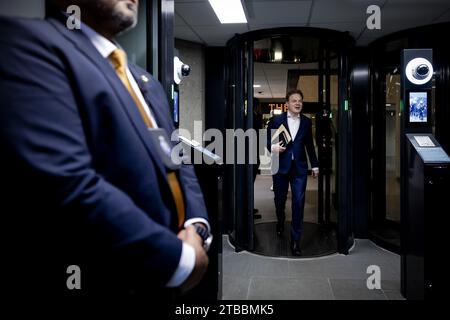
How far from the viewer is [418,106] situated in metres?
3.12

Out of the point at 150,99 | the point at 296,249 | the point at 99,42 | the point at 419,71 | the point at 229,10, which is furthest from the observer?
the point at 296,249

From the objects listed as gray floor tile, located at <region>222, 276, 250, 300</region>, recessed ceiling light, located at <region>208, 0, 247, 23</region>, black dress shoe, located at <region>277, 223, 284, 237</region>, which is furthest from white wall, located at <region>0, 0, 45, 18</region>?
black dress shoe, located at <region>277, 223, 284, 237</region>

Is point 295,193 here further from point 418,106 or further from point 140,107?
point 140,107

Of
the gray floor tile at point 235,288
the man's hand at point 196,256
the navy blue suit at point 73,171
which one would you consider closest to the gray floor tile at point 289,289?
the gray floor tile at point 235,288

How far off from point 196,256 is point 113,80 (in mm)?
470

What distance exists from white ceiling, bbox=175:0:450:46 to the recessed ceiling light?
0.06 metres

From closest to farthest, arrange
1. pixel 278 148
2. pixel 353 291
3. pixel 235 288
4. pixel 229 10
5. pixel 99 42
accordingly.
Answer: pixel 99 42 → pixel 353 291 → pixel 235 288 → pixel 229 10 → pixel 278 148

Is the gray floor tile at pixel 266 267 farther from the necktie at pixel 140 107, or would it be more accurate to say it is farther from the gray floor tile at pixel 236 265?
the necktie at pixel 140 107

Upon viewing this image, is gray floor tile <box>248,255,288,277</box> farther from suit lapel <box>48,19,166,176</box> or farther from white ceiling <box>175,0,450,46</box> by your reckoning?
suit lapel <box>48,19,166,176</box>

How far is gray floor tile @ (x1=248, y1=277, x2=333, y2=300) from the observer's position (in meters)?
3.16

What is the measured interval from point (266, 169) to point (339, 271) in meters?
10.6

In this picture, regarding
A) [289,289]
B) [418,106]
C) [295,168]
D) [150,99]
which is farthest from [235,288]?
[150,99]

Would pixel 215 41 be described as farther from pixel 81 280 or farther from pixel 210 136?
pixel 81 280
